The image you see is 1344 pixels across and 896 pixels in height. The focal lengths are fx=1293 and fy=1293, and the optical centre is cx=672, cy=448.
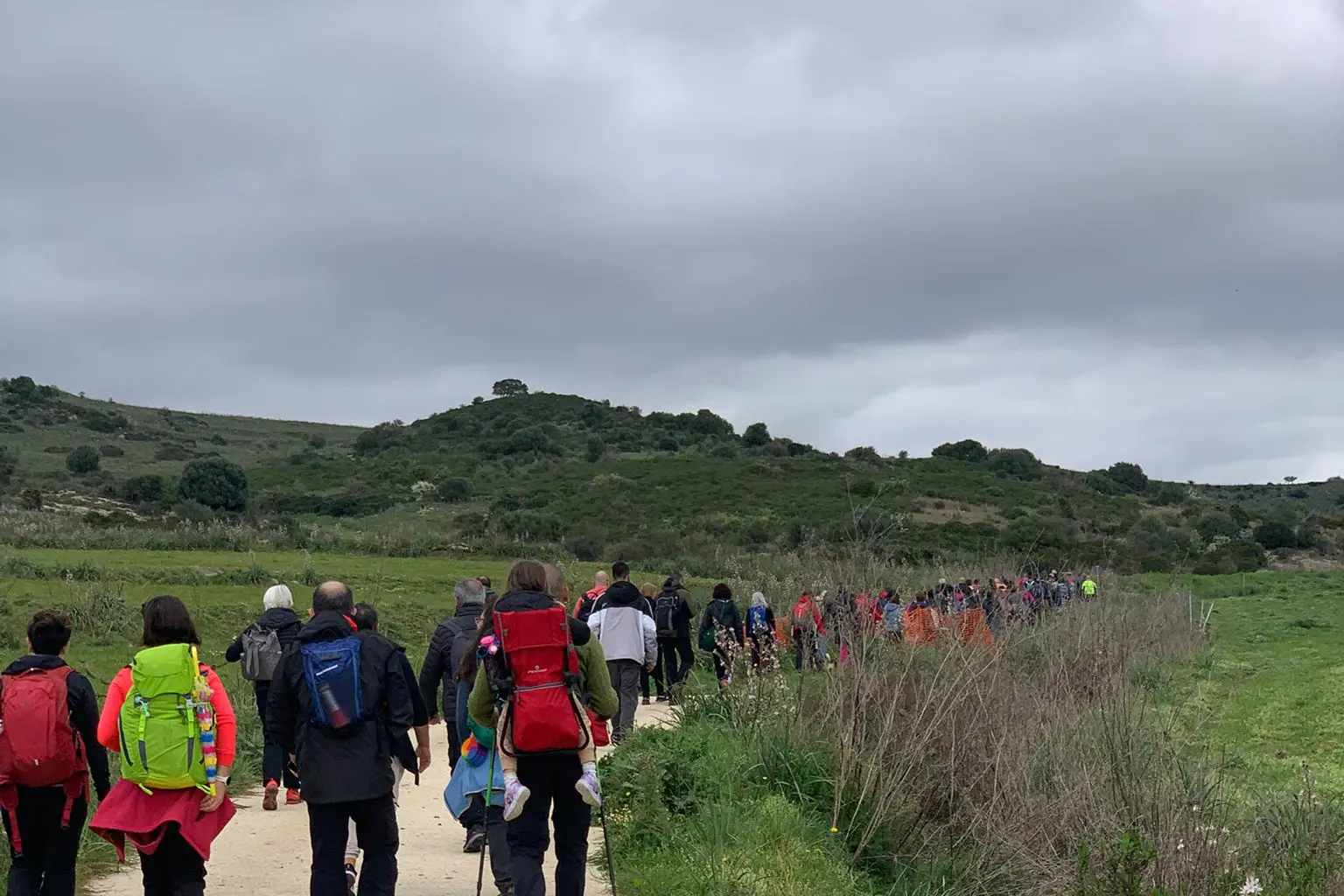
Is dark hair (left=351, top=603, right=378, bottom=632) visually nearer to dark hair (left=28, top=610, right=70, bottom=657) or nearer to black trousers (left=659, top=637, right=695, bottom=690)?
dark hair (left=28, top=610, right=70, bottom=657)

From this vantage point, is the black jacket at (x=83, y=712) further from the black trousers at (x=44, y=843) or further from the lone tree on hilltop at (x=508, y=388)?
the lone tree on hilltop at (x=508, y=388)

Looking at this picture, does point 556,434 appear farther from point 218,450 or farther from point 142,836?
point 142,836

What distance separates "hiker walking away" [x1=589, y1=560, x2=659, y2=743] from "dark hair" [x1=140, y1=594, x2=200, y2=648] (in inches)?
292

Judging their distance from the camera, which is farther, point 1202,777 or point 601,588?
point 601,588

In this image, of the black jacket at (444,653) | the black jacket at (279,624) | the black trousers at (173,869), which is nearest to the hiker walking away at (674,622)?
the black jacket at (279,624)

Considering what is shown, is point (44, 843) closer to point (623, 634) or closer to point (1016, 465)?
point (623, 634)

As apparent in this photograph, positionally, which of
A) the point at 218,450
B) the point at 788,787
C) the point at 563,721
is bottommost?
the point at 788,787

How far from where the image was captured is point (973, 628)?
11.0 metres

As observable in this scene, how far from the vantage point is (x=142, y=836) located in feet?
20.0

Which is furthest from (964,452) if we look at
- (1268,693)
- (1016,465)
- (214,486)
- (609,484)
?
(1268,693)

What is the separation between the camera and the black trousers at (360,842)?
20.7 feet

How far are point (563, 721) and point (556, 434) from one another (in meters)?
87.4

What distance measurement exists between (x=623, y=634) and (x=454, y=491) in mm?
59335

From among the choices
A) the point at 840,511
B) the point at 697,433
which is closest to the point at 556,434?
the point at 697,433
